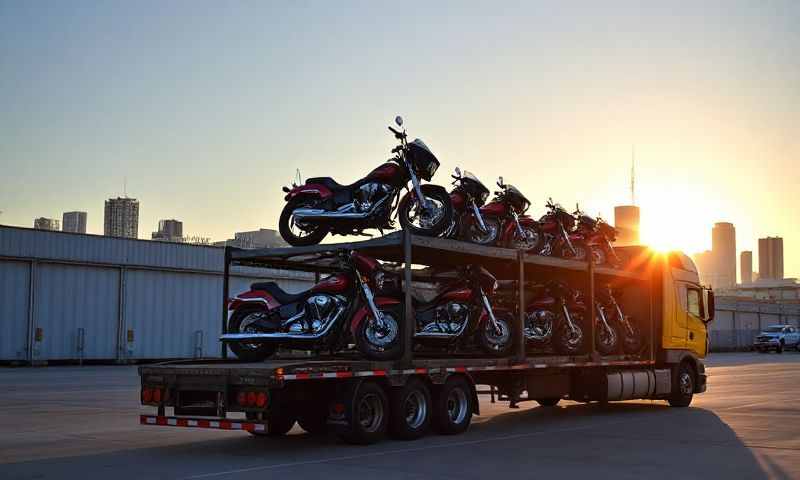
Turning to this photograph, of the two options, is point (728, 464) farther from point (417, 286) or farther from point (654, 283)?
point (654, 283)

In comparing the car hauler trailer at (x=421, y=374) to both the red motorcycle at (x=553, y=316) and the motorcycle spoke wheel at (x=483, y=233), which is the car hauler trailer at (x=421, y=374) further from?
the motorcycle spoke wheel at (x=483, y=233)

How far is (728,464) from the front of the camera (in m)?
10.6

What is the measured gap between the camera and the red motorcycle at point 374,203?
46.0 feet

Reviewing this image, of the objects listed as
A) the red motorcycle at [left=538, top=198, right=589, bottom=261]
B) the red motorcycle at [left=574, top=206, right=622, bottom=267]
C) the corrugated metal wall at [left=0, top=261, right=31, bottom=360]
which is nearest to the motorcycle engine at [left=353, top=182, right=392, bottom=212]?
the red motorcycle at [left=538, top=198, right=589, bottom=261]

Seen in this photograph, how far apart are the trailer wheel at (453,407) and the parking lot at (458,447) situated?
267 mm

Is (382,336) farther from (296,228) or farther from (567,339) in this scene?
(567,339)

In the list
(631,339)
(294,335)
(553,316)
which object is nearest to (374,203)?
(294,335)

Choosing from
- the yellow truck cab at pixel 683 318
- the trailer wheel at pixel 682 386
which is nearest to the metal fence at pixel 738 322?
the yellow truck cab at pixel 683 318

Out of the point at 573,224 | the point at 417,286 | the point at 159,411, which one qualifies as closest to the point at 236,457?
the point at 159,411

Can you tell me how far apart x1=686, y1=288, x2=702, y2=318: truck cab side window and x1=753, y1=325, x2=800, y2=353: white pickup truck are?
4891 centimetres

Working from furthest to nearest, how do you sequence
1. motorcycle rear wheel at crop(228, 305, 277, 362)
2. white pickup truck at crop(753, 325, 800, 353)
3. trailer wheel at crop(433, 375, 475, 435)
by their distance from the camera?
1. white pickup truck at crop(753, 325, 800, 353)
2. motorcycle rear wheel at crop(228, 305, 277, 362)
3. trailer wheel at crop(433, 375, 475, 435)

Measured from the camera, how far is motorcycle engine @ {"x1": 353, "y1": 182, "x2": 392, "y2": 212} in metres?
14.0

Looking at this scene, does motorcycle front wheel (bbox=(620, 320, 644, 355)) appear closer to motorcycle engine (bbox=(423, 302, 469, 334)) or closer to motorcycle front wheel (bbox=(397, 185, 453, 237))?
motorcycle engine (bbox=(423, 302, 469, 334))

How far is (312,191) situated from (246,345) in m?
2.48
